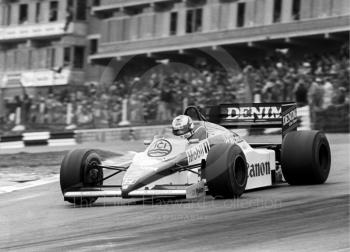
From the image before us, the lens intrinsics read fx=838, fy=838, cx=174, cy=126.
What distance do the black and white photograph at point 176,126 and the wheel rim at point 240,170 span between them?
0.06ft

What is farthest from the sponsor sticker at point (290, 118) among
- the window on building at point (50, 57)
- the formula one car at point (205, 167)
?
the window on building at point (50, 57)

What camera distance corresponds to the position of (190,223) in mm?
9094

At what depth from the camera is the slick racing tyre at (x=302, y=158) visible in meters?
12.4

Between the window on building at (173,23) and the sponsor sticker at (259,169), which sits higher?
the window on building at (173,23)

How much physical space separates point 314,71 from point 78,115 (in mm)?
10078

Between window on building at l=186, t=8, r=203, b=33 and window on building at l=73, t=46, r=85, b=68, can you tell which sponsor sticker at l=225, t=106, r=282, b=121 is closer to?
window on building at l=186, t=8, r=203, b=33

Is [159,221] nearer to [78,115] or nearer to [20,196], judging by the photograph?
[20,196]

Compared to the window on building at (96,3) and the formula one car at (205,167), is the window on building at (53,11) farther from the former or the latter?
the formula one car at (205,167)

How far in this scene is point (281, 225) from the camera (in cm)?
883

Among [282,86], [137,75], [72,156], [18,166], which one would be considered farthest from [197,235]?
[137,75]

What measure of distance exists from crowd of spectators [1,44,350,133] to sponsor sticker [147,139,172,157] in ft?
42.4

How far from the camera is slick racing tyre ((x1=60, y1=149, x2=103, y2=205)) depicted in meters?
11.6

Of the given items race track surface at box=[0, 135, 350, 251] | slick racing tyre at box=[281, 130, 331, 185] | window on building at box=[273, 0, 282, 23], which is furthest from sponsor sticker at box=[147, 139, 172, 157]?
window on building at box=[273, 0, 282, 23]

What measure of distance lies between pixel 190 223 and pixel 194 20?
90.9 ft
